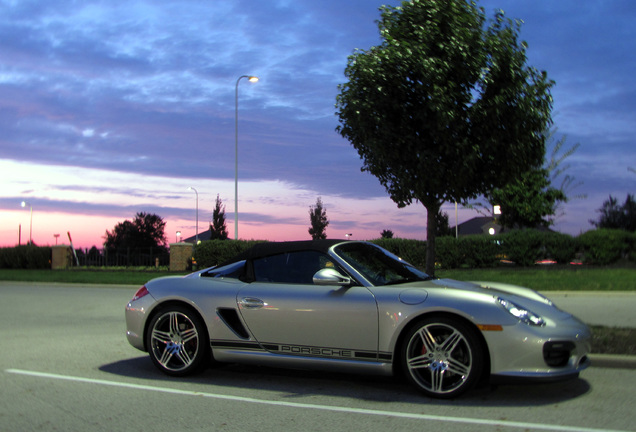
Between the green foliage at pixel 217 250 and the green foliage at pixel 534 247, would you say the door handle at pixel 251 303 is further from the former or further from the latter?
the green foliage at pixel 217 250

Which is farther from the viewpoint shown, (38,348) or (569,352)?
(38,348)

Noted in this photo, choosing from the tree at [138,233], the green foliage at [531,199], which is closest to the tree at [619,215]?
the green foliage at [531,199]

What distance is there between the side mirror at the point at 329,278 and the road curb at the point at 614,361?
3.06m

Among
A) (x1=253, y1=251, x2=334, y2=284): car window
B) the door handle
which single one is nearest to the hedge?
(x1=253, y1=251, x2=334, y2=284): car window

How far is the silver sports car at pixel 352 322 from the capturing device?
4.80m

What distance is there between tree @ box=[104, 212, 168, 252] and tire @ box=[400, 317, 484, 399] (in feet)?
284

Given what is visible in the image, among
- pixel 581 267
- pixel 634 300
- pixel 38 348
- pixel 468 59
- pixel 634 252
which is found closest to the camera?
pixel 38 348

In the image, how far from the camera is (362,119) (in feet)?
30.5

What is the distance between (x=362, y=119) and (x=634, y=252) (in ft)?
75.5

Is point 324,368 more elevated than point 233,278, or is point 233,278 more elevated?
point 233,278

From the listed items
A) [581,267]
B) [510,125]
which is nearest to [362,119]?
[510,125]

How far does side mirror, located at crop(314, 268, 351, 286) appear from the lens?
5.16 m

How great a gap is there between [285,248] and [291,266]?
9.3 inches

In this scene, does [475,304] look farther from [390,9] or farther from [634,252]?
[634,252]
